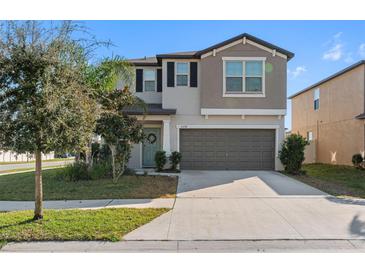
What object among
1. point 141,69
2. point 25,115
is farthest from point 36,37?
point 141,69

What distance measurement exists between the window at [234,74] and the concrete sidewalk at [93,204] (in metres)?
8.40

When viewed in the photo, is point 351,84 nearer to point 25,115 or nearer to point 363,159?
point 363,159

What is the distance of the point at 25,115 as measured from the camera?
216 inches

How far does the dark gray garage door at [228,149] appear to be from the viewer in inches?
605

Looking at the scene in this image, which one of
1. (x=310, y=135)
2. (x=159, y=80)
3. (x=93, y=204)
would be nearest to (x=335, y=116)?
(x=310, y=135)

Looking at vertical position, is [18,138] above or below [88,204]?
above

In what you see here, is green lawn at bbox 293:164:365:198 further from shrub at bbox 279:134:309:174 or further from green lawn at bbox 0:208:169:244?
green lawn at bbox 0:208:169:244

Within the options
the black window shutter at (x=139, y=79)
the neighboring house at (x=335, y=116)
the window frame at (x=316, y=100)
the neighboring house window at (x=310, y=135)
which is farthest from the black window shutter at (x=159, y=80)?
the neighboring house window at (x=310, y=135)

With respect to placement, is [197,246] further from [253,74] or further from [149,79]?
[149,79]

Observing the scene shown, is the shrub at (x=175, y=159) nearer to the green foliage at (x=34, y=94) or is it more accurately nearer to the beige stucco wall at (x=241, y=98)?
the beige stucco wall at (x=241, y=98)

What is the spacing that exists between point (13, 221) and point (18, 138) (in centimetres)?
196

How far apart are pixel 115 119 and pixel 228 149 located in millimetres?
6942

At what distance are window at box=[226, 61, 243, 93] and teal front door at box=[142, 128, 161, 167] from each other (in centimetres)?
470

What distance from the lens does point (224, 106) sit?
49.5 ft
